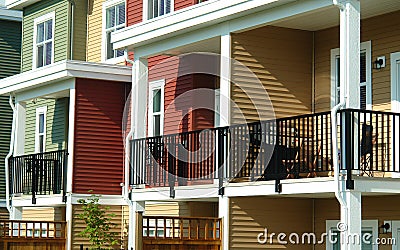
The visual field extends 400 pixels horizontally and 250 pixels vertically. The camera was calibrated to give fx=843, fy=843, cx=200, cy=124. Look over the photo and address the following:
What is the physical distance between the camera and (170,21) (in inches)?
703

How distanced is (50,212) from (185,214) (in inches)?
271

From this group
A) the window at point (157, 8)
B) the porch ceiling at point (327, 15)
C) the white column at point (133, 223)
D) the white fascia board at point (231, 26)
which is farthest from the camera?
the window at point (157, 8)

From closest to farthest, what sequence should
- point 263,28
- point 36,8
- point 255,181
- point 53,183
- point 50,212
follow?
1. point 255,181
2. point 263,28
3. point 53,183
4. point 50,212
5. point 36,8

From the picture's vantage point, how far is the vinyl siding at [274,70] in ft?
54.3

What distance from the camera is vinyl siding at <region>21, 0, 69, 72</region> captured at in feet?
87.5

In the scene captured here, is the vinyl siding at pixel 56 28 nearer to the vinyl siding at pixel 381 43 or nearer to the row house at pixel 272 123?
the row house at pixel 272 123

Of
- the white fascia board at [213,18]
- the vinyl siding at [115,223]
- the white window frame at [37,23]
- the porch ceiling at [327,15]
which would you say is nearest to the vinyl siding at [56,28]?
the white window frame at [37,23]

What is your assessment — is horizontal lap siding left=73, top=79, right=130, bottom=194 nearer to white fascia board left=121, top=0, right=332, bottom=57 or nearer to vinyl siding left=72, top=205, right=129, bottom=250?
vinyl siding left=72, top=205, right=129, bottom=250

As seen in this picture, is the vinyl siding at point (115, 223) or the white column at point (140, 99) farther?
the vinyl siding at point (115, 223)

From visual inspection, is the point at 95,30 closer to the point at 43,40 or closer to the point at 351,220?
the point at 43,40

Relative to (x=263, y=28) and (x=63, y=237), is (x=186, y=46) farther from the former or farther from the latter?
(x=63, y=237)

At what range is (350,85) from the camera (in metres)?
13.3

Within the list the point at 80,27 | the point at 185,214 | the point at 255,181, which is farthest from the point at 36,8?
the point at 255,181

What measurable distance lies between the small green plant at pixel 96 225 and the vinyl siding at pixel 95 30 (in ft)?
19.2
